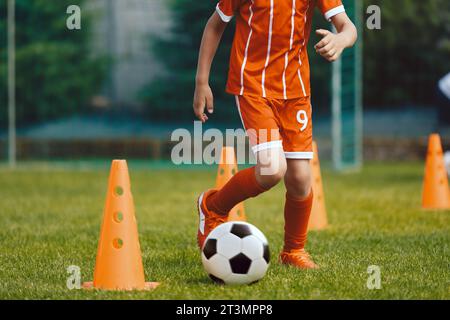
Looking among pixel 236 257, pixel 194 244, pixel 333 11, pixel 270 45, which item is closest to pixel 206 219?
pixel 194 244

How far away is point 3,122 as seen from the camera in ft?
40.7

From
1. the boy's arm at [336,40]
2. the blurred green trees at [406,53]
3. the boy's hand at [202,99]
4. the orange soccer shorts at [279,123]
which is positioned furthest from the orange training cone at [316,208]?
the blurred green trees at [406,53]

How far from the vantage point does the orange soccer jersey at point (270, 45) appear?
3910mm

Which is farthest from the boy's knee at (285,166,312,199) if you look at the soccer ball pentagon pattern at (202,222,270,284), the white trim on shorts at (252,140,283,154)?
the soccer ball pentagon pattern at (202,222,270,284)

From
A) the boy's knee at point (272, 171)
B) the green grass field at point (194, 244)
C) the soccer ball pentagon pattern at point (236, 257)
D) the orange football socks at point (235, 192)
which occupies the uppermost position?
the boy's knee at point (272, 171)

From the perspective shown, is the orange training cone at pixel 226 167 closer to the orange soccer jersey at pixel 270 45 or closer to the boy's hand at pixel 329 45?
the orange soccer jersey at pixel 270 45

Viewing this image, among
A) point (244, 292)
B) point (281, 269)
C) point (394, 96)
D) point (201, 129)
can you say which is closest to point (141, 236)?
point (281, 269)

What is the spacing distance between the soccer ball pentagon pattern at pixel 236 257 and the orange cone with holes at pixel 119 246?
27 centimetres

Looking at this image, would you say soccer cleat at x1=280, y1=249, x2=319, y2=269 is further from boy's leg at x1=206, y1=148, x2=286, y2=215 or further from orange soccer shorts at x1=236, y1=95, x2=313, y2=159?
orange soccer shorts at x1=236, y1=95, x2=313, y2=159

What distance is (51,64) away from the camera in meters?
12.4

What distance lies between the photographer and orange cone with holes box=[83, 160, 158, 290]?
11.4 feet

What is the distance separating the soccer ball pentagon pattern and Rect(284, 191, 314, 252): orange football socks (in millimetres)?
536

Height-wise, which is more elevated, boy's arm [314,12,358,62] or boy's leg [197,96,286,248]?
boy's arm [314,12,358,62]

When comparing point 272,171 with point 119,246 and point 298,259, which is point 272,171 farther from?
point 119,246
